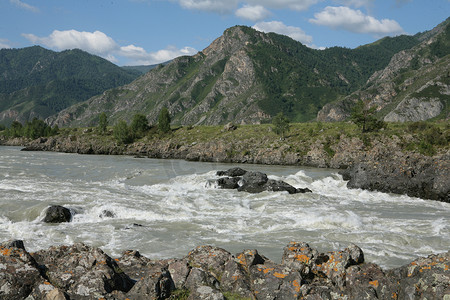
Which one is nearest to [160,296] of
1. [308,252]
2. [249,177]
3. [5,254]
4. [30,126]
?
[5,254]

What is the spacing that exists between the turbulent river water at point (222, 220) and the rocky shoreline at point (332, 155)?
2694 mm

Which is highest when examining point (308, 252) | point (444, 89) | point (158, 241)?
point (444, 89)

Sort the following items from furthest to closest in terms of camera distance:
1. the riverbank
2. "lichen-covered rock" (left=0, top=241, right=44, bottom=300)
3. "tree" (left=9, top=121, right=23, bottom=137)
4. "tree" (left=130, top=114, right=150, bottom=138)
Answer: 1. "tree" (left=9, top=121, right=23, bottom=137)
2. "tree" (left=130, top=114, right=150, bottom=138)
3. the riverbank
4. "lichen-covered rock" (left=0, top=241, right=44, bottom=300)

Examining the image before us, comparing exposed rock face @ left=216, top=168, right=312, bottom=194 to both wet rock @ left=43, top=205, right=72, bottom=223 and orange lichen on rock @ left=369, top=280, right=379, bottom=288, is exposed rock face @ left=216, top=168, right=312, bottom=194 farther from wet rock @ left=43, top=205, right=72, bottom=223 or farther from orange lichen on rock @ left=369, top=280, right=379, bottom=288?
orange lichen on rock @ left=369, top=280, right=379, bottom=288

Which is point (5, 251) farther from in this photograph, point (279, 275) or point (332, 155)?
point (332, 155)

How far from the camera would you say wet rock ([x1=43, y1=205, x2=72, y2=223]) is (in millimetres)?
24781

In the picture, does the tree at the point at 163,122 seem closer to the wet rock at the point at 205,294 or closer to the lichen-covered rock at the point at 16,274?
the lichen-covered rock at the point at 16,274

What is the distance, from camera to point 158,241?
20562 mm

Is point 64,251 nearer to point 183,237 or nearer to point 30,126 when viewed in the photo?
point 183,237

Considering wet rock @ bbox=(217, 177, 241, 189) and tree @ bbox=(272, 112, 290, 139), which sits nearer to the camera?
wet rock @ bbox=(217, 177, 241, 189)

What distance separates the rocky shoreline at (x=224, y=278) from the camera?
349 inches

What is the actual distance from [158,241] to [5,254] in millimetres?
11617

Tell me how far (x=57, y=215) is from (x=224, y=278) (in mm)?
19457

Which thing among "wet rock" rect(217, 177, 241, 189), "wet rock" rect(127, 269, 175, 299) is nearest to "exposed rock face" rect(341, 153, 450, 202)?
"wet rock" rect(217, 177, 241, 189)
